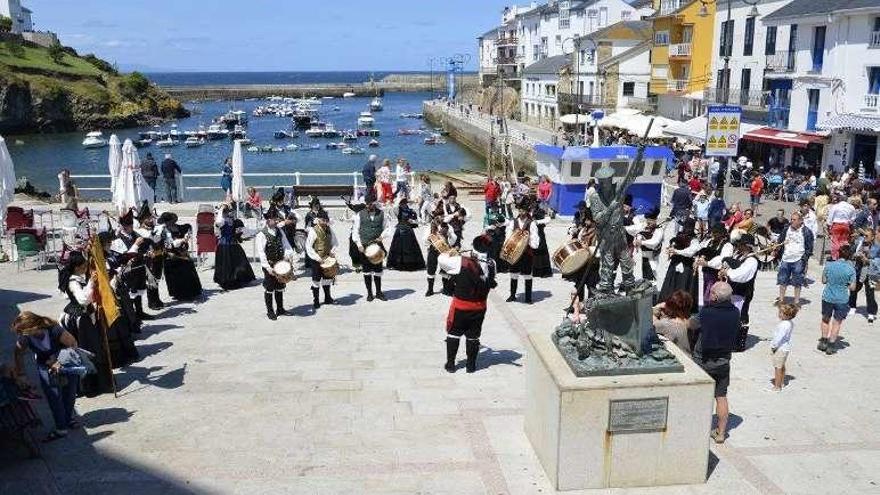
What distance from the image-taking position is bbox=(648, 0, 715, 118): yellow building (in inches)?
1668

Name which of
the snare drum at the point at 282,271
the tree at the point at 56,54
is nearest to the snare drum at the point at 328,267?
the snare drum at the point at 282,271

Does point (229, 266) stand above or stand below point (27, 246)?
below

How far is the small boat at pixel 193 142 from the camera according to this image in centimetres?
6738

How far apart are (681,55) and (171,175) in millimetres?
34012

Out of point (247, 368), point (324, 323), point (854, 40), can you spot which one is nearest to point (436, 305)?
point (324, 323)

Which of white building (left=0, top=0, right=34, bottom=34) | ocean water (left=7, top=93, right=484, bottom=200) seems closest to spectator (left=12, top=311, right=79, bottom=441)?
ocean water (left=7, top=93, right=484, bottom=200)

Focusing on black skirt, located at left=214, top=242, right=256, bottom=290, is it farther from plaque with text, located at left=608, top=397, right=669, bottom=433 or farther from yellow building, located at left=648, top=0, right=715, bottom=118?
yellow building, located at left=648, top=0, right=715, bottom=118

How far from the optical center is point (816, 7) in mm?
29469

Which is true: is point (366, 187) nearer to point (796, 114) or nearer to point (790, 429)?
point (790, 429)

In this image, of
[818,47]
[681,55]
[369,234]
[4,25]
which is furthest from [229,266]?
[4,25]

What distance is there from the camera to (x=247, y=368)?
9422 millimetres

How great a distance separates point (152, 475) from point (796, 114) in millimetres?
30743

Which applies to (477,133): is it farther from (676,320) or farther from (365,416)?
(365,416)

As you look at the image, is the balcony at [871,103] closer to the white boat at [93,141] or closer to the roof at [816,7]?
the roof at [816,7]
